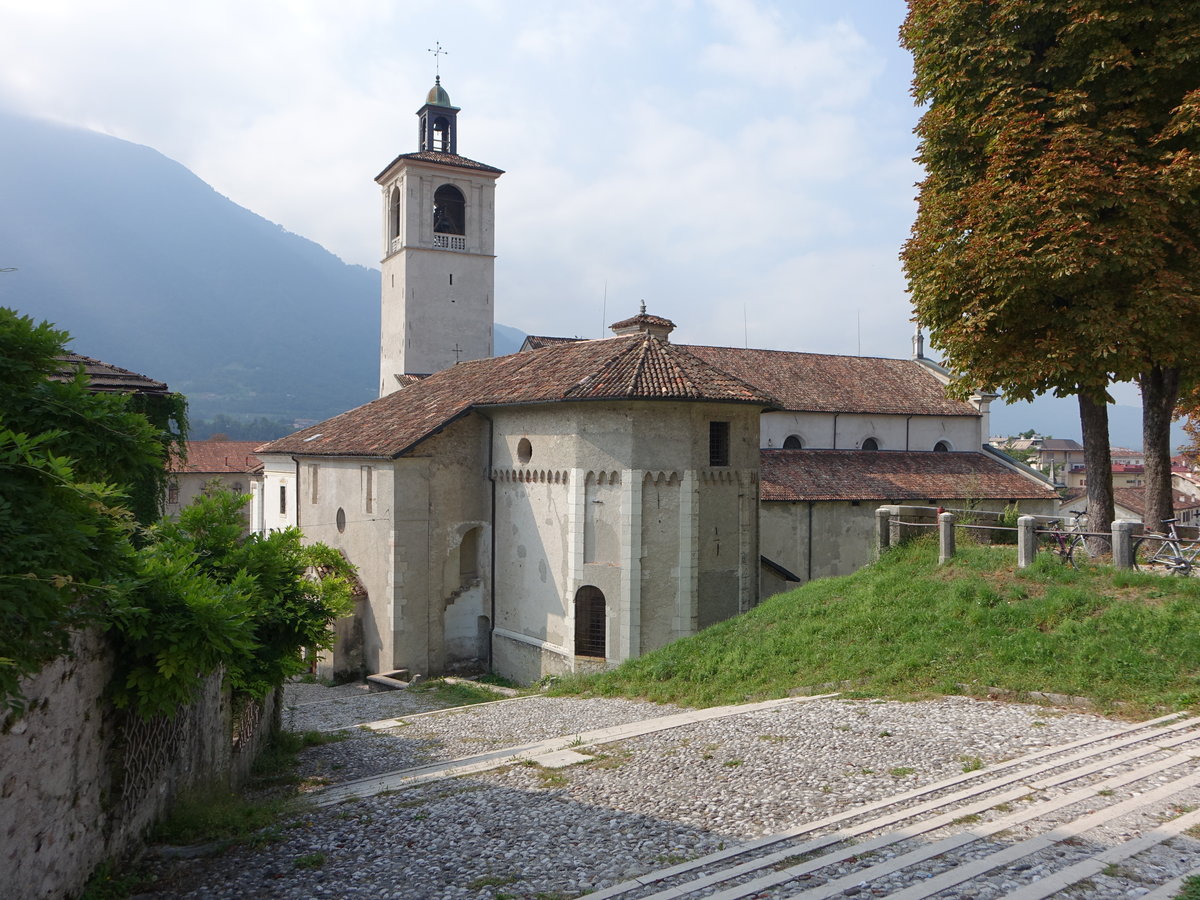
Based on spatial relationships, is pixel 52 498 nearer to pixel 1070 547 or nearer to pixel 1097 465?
pixel 1070 547

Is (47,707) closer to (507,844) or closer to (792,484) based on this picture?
(507,844)

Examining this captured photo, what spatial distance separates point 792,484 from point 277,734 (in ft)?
65.1

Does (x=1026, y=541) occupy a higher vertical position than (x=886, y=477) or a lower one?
lower

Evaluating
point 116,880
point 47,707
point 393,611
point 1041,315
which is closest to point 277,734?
point 116,880

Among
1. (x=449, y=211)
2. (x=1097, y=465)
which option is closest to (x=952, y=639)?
(x=1097, y=465)

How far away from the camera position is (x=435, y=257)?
133 feet

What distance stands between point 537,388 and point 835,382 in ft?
56.3

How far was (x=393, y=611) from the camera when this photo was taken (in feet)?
76.9

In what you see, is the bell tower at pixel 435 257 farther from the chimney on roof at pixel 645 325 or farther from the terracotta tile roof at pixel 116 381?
the terracotta tile roof at pixel 116 381

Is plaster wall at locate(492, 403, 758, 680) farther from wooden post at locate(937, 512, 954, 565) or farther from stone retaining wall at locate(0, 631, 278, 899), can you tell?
stone retaining wall at locate(0, 631, 278, 899)

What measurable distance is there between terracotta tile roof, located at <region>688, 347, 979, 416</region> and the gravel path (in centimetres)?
2228

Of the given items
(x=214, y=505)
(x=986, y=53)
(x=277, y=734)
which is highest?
(x=986, y=53)

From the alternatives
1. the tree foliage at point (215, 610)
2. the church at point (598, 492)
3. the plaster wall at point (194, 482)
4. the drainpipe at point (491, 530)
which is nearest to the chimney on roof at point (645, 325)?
the church at point (598, 492)

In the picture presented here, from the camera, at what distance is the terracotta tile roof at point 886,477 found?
95.9 ft
